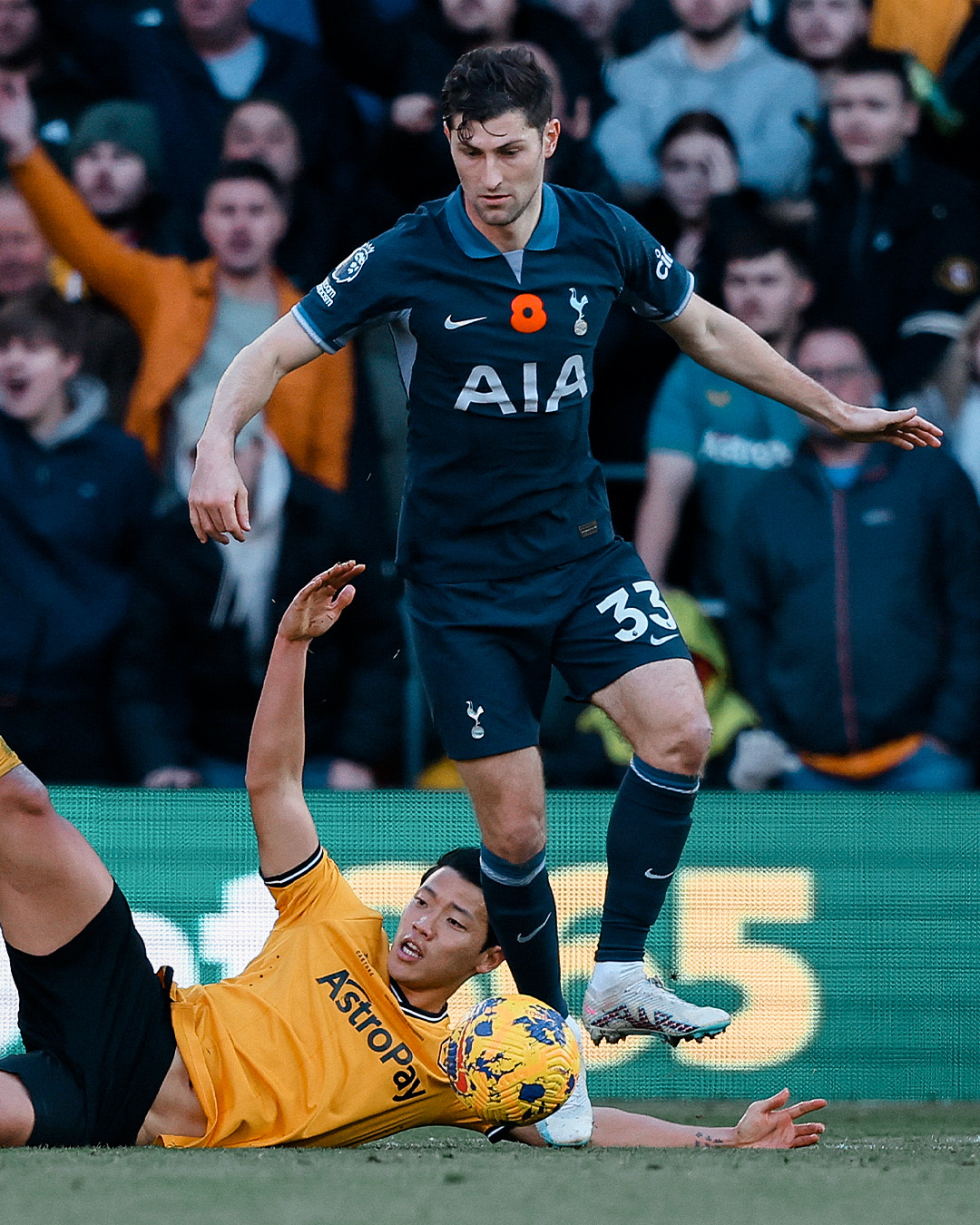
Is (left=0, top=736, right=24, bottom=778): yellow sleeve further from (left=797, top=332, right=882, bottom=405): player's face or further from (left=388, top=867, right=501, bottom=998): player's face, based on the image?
(left=797, top=332, right=882, bottom=405): player's face

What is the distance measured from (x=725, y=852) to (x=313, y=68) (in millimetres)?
3344

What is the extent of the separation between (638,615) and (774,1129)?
3.87 feet

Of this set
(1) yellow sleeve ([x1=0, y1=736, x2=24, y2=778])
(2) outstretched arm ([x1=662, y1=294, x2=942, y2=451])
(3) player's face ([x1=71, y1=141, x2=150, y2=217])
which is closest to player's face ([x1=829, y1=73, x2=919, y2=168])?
(3) player's face ([x1=71, y1=141, x2=150, y2=217])

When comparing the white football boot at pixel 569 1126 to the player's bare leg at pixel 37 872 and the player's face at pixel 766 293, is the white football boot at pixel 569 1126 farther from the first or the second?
the player's face at pixel 766 293

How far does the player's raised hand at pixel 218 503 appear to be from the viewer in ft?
11.7

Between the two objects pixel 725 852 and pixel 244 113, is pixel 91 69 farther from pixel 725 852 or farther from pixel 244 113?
pixel 725 852

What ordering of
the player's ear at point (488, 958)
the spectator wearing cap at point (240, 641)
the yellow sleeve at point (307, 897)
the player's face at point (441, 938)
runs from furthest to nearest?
the spectator wearing cap at point (240, 641) → the yellow sleeve at point (307, 897) → the player's ear at point (488, 958) → the player's face at point (441, 938)

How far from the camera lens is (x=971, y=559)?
6.64 metres

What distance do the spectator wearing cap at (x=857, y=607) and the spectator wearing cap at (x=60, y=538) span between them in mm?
2310

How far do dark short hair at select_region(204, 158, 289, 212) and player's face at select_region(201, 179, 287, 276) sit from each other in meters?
0.01

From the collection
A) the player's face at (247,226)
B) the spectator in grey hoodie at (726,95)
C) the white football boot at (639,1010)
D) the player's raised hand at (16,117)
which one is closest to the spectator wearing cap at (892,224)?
the spectator in grey hoodie at (726,95)

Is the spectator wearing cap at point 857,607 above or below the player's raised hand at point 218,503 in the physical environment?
below

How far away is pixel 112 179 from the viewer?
22.3 feet

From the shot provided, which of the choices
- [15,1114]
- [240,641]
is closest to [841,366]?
[240,641]
